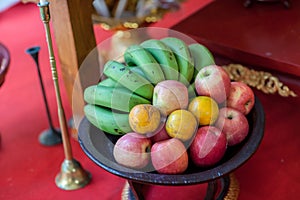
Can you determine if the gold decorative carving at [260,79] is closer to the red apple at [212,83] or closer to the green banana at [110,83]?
the red apple at [212,83]

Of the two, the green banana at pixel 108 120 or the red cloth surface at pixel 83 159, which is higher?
the green banana at pixel 108 120

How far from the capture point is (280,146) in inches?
49.9

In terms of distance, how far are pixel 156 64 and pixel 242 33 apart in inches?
20.8

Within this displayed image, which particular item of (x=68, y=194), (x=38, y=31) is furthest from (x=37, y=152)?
(x=38, y=31)

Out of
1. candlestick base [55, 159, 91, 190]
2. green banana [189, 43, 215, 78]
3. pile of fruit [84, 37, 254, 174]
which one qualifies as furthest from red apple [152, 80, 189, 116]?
candlestick base [55, 159, 91, 190]

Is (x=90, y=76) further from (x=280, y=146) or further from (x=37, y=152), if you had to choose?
(x=280, y=146)

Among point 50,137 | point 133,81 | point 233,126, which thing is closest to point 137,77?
point 133,81

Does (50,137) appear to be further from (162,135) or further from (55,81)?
(162,135)

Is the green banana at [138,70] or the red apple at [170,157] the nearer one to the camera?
the red apple at [170,157]

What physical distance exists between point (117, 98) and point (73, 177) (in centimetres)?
38

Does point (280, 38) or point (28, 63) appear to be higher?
point (280, 38)

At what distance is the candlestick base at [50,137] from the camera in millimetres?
1354

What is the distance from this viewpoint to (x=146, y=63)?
0.93 metres

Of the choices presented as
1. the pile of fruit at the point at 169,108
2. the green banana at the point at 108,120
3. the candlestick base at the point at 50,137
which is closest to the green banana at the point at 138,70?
the pile of fruit at the point at 169,108
